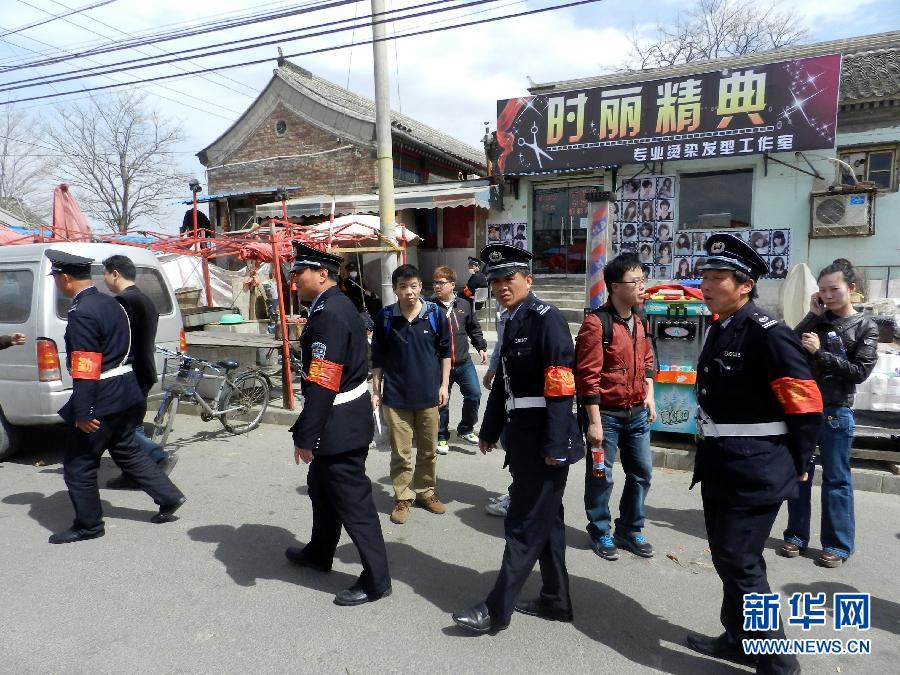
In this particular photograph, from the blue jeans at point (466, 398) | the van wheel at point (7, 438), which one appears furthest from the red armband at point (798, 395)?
the van wheel at point (7, 438)

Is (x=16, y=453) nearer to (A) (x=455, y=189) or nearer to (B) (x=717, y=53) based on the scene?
(A) (x=455, y=189)

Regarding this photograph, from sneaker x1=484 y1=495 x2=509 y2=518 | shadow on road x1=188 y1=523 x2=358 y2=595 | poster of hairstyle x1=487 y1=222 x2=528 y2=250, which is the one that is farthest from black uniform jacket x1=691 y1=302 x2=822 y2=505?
poster of hairstyle x1=487 y1=222 x2=528 y2=250

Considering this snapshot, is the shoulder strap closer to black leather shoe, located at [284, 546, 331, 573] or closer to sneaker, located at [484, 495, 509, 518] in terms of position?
sneaker, located at [484, 495, 509, 518]

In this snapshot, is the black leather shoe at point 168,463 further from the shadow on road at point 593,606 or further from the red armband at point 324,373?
the red armband at point 324,373

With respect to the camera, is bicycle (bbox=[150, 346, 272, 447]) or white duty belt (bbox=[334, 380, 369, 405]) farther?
bicycle (bbox=[150, 346, 272, 447])

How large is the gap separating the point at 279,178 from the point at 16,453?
531 inches

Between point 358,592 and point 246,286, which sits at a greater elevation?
point 246,286

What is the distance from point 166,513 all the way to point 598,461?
10.5 feet

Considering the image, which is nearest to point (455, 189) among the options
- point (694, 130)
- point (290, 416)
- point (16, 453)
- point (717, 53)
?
point (694, 130)

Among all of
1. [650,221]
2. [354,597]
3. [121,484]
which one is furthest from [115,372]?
[650,221]

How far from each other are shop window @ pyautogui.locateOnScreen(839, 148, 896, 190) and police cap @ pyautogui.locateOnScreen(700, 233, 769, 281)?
36.1 feet

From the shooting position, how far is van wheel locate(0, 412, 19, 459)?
18.7ft

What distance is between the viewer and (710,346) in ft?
9.05

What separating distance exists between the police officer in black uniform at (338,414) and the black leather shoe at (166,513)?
5.45 feet
